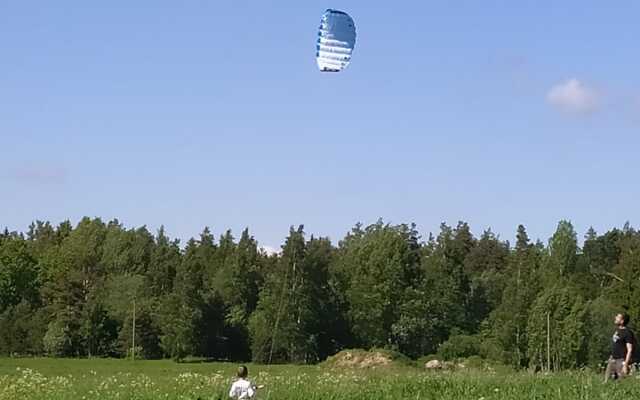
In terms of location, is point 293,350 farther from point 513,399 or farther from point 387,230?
point 513,399

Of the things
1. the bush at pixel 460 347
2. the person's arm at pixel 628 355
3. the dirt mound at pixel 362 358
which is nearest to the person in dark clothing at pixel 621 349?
the person's arm at pixel 628 355

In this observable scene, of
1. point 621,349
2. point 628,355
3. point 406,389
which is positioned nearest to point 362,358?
point 621,349

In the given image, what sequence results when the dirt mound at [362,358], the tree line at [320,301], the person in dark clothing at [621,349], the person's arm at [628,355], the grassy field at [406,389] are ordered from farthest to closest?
the tree line at [320,301] < the dirt mound at [362,358] < the person in dark clothing at [621,349] < the person's arm at [628,355] < the grassy field at [406,389]

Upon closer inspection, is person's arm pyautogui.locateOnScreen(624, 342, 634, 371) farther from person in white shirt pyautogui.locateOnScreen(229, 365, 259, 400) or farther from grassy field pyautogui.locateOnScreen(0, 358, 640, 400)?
person in white shirt pyautogui.locateOnScreen(229, 365, 259, 400)

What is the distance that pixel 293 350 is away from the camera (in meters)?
81.9

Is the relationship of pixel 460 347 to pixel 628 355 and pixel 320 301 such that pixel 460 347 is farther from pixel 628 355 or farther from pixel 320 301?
pixel 628 355

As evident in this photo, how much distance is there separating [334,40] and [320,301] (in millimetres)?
66617

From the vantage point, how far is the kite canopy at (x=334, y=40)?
19.6m

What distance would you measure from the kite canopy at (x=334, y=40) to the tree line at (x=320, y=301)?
182 ft

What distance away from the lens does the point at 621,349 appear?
19656 millimetres

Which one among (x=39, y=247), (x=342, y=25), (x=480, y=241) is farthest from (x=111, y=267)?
(x=342, y=25)

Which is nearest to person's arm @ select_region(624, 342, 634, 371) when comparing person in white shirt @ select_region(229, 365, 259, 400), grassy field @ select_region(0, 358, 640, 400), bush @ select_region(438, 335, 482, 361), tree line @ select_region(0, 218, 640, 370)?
grassy field @ select_region(0, 358, 640, 400)

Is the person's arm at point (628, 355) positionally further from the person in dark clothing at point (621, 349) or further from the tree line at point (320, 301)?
the tree line at point (320, 301)

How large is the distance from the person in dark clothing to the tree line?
5365 centimetres
